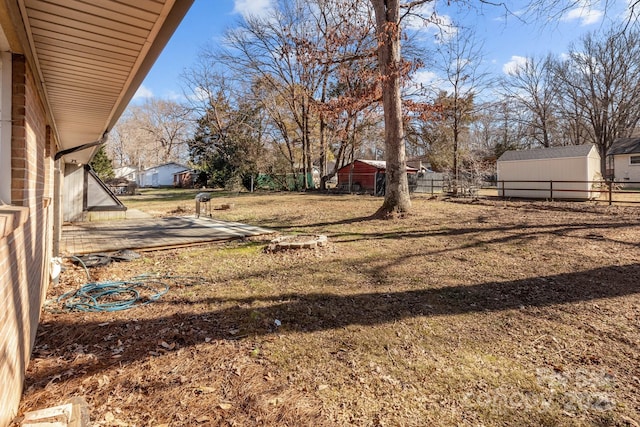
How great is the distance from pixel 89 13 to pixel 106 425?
7.76ft

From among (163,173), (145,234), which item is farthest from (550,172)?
(163,173)

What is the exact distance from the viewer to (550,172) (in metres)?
17.0

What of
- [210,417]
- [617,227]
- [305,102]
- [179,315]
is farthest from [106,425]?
[305,102]

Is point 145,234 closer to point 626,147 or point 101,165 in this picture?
point 101,165

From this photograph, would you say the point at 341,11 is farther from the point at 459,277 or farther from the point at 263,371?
the point at 263,371

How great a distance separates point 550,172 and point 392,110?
40.0 ft

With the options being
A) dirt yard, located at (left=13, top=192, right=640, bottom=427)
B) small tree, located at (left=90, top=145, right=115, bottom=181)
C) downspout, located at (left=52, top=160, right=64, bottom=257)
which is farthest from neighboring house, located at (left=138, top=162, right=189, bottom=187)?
dirt yard, located at (left=13, top=192, right=640, bottom=427)

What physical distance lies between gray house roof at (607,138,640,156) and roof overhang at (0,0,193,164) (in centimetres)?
3413

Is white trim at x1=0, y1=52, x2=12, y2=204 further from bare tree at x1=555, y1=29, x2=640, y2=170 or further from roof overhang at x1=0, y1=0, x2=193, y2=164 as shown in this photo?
bare tree at x1=555, y1=29, x2=640, y2=170

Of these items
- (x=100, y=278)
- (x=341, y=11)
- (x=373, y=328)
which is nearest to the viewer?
(x=373, y=328)

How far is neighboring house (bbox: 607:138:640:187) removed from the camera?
2603 cm

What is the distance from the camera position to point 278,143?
3003cm

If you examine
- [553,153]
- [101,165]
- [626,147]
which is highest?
[626,147]

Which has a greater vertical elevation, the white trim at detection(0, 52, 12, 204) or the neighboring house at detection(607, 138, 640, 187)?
the neighboring house at detection(607, 138, 640, 187)
